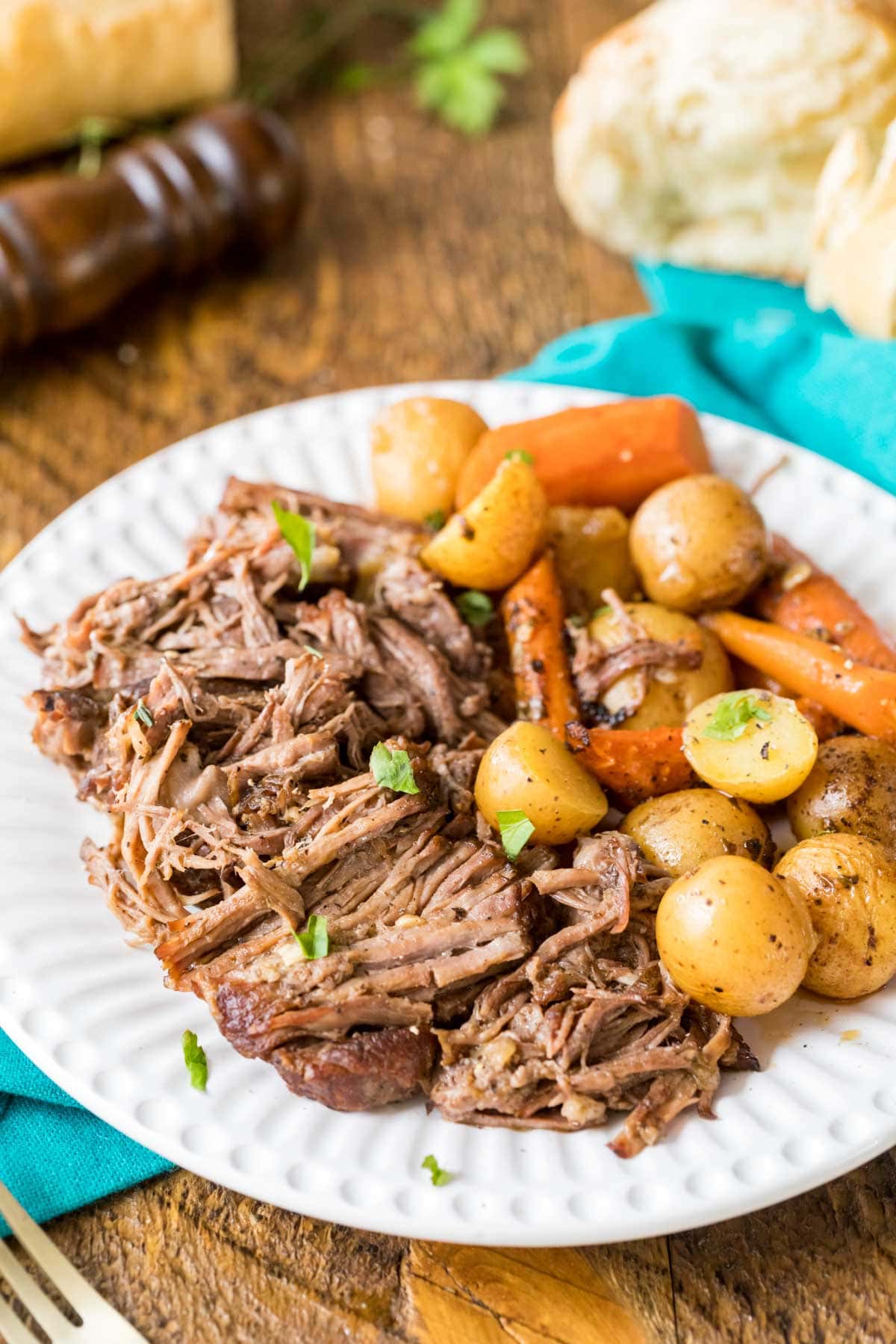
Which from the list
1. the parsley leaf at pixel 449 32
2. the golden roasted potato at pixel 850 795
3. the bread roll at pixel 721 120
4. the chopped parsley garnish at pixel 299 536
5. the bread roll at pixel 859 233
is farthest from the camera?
the parsley leaf at pixel 449 32

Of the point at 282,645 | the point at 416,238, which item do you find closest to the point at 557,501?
the point at 282,645

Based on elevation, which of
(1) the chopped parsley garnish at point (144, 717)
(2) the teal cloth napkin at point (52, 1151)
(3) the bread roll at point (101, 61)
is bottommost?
(2) the teal cloth napkin at point (52, 1151)

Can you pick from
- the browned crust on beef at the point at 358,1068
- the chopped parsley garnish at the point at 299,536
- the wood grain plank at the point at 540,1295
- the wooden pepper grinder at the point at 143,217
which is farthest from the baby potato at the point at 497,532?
the wooden pepper grinder at the point at 143,217

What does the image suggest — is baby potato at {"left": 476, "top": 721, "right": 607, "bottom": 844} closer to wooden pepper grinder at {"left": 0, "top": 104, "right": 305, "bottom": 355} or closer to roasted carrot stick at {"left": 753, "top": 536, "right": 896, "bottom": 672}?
roasted carrot stick at {"left": 753, "top": 536, "right": 896, "bottom": 672}

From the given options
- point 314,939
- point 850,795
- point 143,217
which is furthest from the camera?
point 143,217

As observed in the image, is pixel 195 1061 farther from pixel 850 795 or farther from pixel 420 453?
pixel 420 453

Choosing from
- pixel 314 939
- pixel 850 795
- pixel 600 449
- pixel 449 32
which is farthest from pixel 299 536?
pixel 449 32

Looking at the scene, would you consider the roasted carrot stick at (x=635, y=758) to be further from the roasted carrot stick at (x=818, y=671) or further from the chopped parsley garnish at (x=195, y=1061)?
the chopped parsley garnish at (x=195, y=1061)
